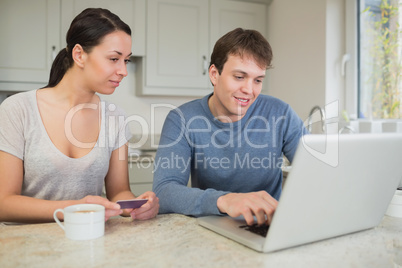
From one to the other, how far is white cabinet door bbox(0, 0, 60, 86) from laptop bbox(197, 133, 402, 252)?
229cm

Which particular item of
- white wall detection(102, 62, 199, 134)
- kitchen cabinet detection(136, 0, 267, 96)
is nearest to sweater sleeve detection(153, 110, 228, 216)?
kitchen cabinet detection(136, 0, 267, 96)

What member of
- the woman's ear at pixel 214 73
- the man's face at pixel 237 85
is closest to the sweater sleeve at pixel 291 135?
the man's face at pixel 237 85

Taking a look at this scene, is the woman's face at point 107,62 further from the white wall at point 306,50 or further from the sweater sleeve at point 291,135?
the white wall at point 306,50

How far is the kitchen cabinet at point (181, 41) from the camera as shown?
3004 millimetres

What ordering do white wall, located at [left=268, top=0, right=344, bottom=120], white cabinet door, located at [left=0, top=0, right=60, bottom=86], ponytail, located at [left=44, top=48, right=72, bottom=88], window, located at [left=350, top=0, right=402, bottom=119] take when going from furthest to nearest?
1. white wall, located at [left=268, top=0, right=344, bottom=120]
2. white cabinet door, located at [left=0, top=0, right=60, bottom=86]
3. window, located at [left=350, top=0, right=402, bottom=119]
4. ponytail, located at [left=44, top=48, right=72, bottom=88]

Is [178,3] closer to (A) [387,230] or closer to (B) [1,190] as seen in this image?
(B) [1,190]

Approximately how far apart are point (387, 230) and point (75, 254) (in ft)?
2.45

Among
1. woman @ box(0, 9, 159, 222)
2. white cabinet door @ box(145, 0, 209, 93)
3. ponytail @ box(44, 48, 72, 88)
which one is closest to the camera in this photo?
woman @ box(0, 9, 159, 222)

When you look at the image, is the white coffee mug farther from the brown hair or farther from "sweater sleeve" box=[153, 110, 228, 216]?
the brown hair

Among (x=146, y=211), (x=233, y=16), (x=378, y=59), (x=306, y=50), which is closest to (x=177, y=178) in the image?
(x=146, y=211)

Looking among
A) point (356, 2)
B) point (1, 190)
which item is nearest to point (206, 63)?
point (356, 2)

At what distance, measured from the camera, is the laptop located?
0.69m

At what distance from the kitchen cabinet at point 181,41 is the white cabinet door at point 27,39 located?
71 centimetres

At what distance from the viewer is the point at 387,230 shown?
94 centimetres
